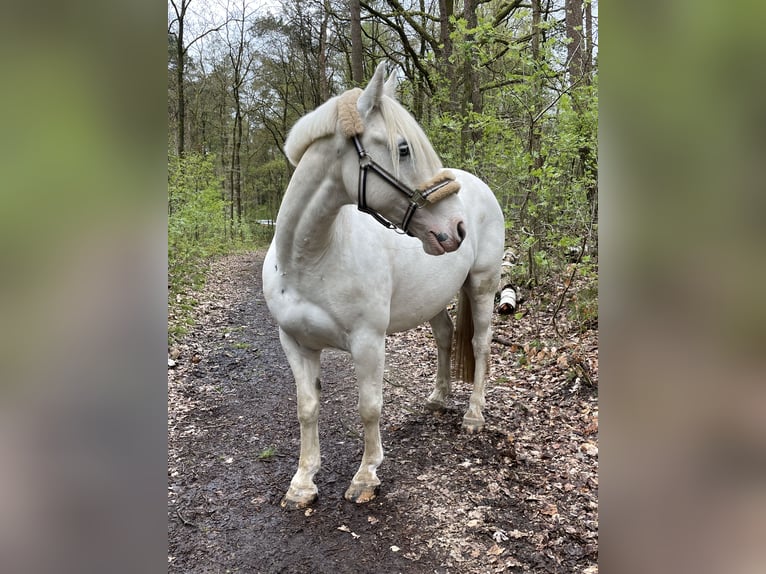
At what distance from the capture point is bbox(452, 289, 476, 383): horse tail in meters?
4.16

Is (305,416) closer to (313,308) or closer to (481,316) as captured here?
(313,308)

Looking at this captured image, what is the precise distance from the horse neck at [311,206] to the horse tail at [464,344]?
80.7 inches

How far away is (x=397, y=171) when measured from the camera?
210cm

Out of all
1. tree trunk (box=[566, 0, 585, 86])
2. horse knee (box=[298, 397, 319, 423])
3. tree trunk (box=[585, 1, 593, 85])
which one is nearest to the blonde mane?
horse knee (box=[298, 397, 319, 423])

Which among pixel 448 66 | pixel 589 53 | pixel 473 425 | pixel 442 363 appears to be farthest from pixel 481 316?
pixel 448 66

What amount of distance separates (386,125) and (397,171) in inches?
8.7

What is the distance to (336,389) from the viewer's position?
15.7ft

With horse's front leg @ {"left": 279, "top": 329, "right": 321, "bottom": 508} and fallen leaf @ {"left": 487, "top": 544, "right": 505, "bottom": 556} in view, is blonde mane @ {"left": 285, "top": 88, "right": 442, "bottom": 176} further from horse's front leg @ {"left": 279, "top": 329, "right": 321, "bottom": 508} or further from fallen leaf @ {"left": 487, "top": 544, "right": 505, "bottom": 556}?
fallen leaf @ {"left": 487, "top": 544, "right": 505, "bottom": 556}

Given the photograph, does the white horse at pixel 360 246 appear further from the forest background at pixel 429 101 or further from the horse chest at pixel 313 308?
the forest background at pixel 429 101

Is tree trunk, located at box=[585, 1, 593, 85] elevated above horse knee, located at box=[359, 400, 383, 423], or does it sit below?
above

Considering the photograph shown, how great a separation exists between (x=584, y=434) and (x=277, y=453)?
239cm
